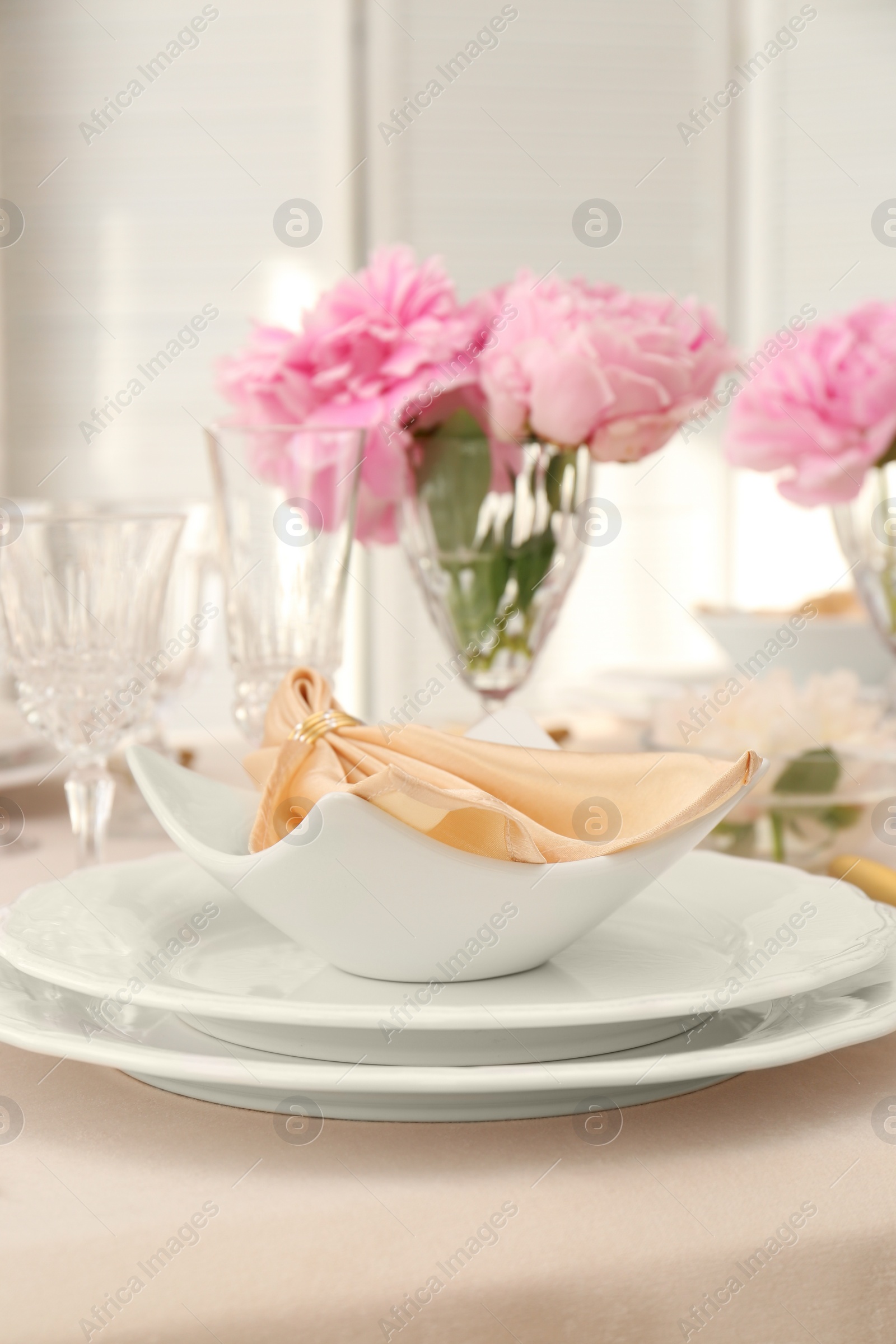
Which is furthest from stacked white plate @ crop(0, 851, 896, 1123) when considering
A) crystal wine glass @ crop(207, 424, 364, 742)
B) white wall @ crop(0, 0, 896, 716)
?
white wall @ crop(0, 0, 896, 716)

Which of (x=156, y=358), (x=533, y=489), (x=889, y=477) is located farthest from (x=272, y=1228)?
(x=156, y=358)

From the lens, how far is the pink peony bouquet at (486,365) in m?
0.80

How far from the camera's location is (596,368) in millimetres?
792

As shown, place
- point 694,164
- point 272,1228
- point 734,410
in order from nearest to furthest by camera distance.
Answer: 1. point 272,1228
2. point 734,410
3. point 694,164

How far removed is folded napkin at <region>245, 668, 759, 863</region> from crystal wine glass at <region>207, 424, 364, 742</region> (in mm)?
240

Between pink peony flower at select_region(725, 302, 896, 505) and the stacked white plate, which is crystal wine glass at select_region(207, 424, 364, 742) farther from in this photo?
pink peony flower at select_region(725, 302, 896, 505)

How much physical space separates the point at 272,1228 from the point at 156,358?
3.20 m

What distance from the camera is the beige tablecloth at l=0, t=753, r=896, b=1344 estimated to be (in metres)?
0.31

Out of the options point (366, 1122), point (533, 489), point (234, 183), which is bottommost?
point (366, 1122)

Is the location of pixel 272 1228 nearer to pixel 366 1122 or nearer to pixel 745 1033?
pixel 366 1122

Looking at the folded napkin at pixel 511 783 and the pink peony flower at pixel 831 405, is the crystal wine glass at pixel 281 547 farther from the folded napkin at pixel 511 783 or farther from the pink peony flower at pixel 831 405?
the pink peony flower at pixel 831 405

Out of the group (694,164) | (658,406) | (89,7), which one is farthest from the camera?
(694,164)

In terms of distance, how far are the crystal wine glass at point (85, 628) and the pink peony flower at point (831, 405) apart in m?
0.47

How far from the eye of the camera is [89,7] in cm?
317
